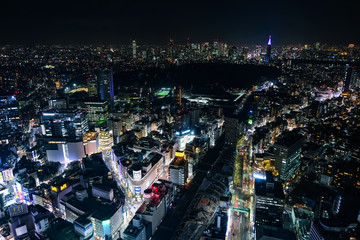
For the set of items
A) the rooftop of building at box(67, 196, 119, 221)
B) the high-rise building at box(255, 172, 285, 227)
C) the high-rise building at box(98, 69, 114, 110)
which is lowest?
the rooftop of building at box(67, 196, 119, 221)

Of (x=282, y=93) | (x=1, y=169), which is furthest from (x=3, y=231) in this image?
(x=282, y=93)

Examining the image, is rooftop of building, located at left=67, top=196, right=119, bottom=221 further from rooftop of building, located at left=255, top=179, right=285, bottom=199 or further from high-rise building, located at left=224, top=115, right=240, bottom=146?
high-rise building, located at left=224, top=115, right=240, bottom=146

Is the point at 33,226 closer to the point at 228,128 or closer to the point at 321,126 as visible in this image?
the point at 228,128

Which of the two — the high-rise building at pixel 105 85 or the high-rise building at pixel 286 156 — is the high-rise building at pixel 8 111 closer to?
the high-rise building at pixel 105 85

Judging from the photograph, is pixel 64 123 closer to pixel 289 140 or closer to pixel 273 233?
pixel 273 233

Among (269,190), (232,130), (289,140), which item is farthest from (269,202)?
(232,130)

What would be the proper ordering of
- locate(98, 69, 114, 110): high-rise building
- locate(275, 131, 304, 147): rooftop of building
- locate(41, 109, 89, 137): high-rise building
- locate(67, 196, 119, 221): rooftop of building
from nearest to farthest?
locate(67, 196, 119, 221): rooftop of building
locate(275, 131, 304, 147): rooftop of building
locate(41, 109, 89, 137): high-rise building
locate(98, 69, 114, 110): high-rise building

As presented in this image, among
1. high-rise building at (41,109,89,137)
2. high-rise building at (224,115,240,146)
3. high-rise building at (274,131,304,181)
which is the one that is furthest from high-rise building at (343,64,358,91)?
high-rise building at (41,109,89,137)

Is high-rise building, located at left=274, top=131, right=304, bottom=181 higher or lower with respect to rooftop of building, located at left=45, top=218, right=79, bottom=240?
higher
